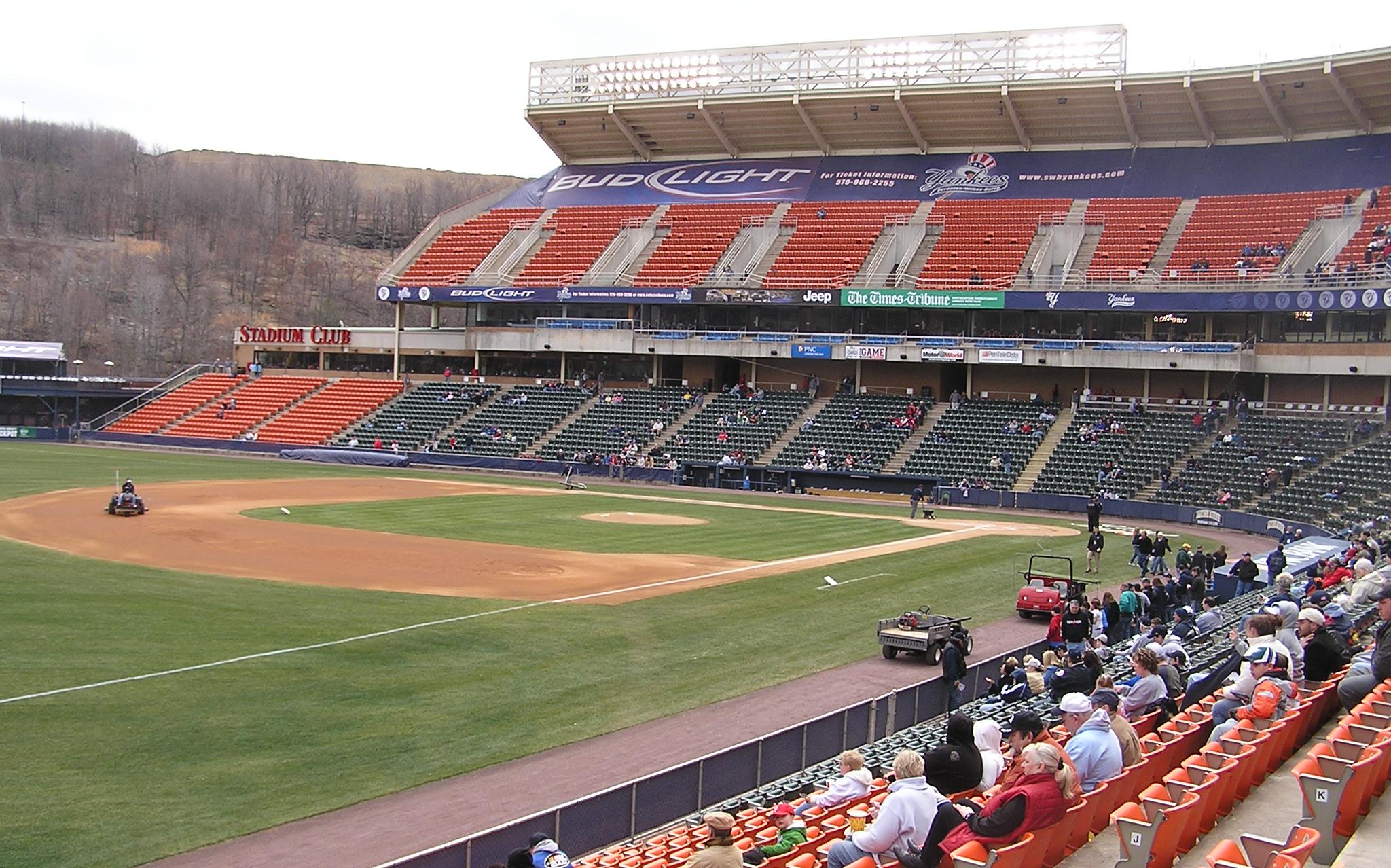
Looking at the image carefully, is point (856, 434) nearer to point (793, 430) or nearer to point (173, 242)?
point (793, 430)

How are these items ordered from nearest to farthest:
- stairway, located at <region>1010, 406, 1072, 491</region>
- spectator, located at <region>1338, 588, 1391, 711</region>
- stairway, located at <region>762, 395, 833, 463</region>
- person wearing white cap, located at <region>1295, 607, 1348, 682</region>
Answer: spectator, located at <region>1338, 588, 1391, 711</region> → person wearing white cap, located at <region>1295, 607, 1348, 682</region> → stairway, located at <region>1010, 406, 1072, 491</region> → stairway, located at <region>762, 395, 833, 463</region>

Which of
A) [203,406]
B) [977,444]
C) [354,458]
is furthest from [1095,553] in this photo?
[203,406]

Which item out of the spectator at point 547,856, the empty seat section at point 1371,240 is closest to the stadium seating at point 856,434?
the empty seat section at point 1371,240

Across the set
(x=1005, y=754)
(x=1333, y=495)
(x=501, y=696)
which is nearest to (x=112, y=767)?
(x=501, y=696)

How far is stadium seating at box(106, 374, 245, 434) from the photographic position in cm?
7462

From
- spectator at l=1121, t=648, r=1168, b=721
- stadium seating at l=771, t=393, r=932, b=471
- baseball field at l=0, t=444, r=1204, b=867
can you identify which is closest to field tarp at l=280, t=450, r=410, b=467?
baseball field at l=0, t=444, r=1204, b=867

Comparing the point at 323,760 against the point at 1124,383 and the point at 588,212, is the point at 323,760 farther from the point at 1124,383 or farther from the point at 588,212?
the point at 588,212

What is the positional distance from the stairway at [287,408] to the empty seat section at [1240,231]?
5118 cm

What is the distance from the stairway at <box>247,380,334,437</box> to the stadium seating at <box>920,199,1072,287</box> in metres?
38.8

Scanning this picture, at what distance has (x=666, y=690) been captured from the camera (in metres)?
19.8

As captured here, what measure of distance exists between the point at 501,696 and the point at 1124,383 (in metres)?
50.8

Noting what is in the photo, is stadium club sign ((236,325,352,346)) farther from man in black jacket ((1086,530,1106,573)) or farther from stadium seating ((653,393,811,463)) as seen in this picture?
man in black jacket ((1086,530,1106,573))

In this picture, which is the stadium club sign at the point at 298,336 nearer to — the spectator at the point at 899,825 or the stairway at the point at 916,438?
the stairway at the point at 916,438

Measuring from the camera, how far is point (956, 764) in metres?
9.90
